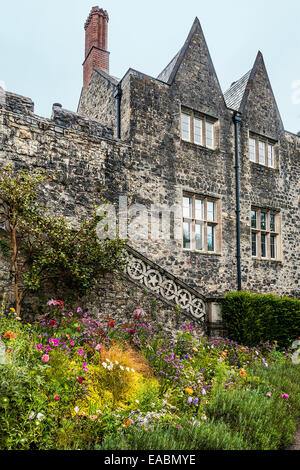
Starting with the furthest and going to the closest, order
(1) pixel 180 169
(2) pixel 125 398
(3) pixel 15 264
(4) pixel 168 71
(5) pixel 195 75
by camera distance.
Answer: (4) pixel 168 71 → (5) pixel 195 75 → (1) pixel 180 169 → (3) pixel 15 264 → (2) pixel 125 398

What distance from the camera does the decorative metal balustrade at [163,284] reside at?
9430 millimetres

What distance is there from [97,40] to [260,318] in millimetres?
13327

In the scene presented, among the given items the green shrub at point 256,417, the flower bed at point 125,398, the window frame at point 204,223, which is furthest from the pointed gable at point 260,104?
the green shrub at point 256,417

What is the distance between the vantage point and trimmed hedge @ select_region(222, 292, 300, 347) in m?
10.2

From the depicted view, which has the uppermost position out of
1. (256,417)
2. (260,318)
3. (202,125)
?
(202,125)

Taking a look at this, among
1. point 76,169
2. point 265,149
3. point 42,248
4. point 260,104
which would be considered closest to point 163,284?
point 42,248

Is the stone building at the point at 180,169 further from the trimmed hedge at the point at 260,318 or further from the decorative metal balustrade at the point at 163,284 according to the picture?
the trimmed hedge at the point at 260,318

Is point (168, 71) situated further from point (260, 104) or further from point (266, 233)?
point (266, 233)

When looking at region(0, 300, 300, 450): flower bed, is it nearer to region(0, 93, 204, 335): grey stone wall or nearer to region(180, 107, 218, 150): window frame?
region(0, 93, 204, 335): grey stone wall

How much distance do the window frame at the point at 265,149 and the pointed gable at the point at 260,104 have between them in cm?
25

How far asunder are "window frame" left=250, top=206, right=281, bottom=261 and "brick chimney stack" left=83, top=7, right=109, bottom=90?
356 inches

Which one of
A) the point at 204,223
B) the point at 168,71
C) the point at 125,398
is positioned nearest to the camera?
the point at 125,398

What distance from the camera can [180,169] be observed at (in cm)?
1316

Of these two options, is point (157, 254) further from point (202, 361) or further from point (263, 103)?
point (263, 103)
